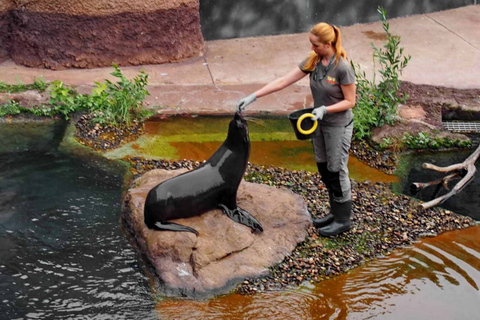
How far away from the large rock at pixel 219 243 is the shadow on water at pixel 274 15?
191 inches

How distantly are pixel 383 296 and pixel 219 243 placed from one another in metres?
1.38

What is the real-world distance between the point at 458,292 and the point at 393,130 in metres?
2.86

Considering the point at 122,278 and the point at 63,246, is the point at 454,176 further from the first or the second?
the point at 63,246

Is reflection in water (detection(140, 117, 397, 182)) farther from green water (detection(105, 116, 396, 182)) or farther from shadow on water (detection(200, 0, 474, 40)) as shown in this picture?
shadow on water (detection(200, 0, 474, 40))

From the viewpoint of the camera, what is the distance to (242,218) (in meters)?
5.80

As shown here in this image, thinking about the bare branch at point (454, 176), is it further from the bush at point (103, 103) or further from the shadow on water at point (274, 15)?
the shadow on water at point (274, 15)

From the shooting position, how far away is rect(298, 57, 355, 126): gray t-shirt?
535 cm

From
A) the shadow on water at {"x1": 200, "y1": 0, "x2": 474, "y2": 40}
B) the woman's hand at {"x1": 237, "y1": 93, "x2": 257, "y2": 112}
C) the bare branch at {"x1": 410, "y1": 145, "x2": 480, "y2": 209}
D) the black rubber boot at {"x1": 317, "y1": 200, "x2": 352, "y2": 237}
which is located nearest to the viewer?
the woman's hand at {"x1": 237, "y1": 93, "x2": 257, "y2": 112}

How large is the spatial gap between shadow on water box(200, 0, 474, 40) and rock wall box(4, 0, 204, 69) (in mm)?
926

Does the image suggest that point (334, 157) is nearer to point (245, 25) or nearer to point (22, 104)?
point (22, 104)

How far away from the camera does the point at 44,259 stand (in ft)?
18.2

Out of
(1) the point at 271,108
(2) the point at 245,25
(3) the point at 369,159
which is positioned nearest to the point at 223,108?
(1) the point at 271,108

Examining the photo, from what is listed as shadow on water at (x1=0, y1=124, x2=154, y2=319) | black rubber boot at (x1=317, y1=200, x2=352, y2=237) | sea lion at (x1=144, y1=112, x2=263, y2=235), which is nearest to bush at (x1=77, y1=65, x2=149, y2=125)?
shadow on water at (x1=0, y1=124, x2=154, y2=319)

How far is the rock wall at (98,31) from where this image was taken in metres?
8.92
